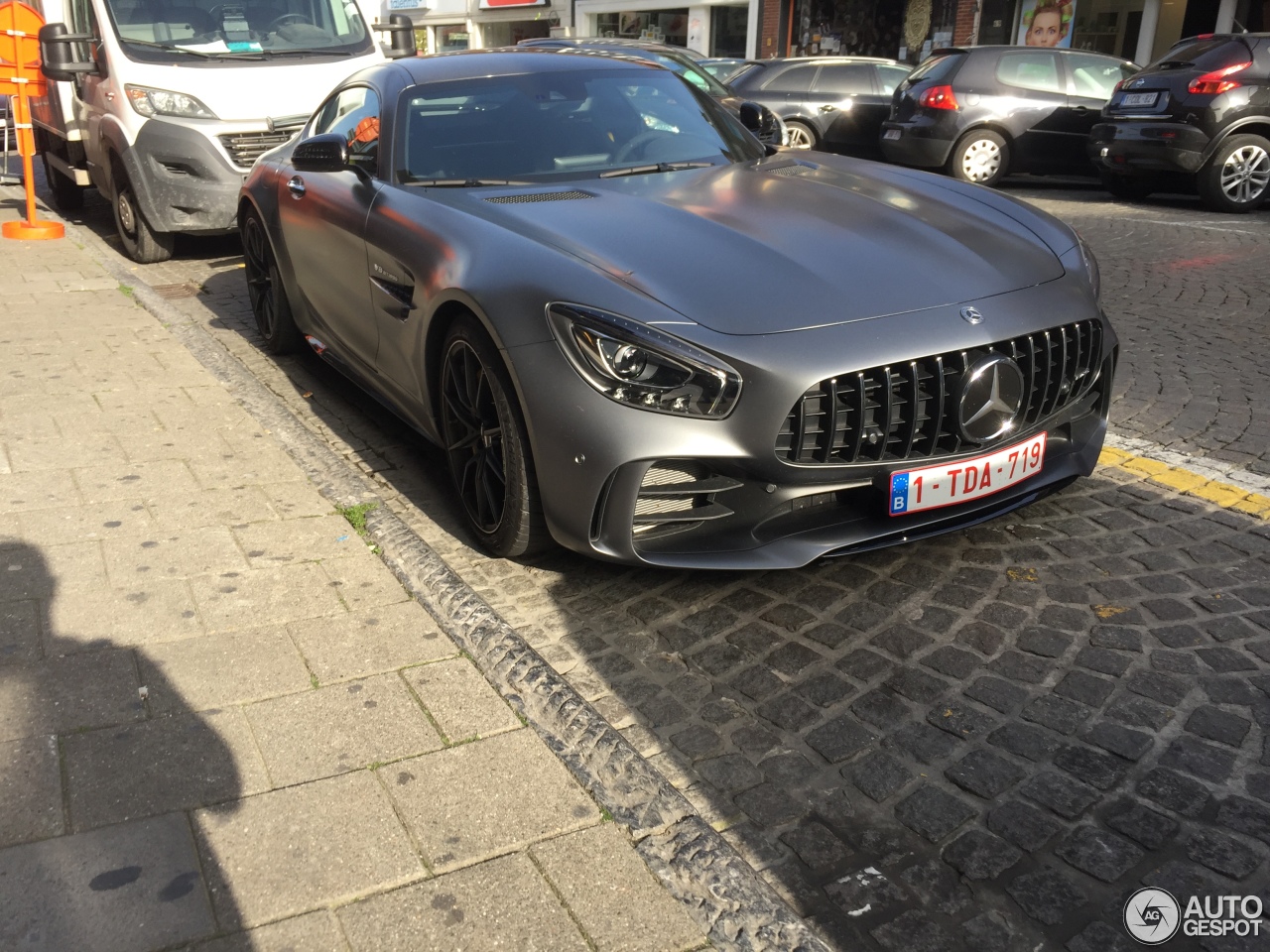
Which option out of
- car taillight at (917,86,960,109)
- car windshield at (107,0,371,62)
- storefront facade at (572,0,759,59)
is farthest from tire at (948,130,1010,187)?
storefront facade at (572,0,759,59)

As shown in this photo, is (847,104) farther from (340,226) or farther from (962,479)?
(962,479)

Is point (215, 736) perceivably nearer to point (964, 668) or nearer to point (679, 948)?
point (679, 948)

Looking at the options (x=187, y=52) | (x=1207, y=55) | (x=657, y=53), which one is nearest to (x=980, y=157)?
(x=1207, y=55)

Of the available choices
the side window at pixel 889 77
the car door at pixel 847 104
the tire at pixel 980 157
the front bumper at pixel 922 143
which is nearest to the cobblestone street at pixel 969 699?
the front bumper at pixel 922 143

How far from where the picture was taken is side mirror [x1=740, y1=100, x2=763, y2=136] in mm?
5727

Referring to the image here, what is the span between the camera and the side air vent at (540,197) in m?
4.01

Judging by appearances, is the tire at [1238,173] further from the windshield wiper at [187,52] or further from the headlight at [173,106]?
the headlight at [173,106]

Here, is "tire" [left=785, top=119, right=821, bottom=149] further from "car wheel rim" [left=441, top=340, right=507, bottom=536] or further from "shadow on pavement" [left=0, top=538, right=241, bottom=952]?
"shadow on pavement" [left=0, top=538, right=241, bottom=952]

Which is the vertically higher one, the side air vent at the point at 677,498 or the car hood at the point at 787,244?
the car hood at the point at 787,244

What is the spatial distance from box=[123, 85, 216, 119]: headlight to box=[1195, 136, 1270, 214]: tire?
8.61 meters

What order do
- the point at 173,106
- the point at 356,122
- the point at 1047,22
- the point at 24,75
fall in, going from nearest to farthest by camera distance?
the point at 356,122 < the point at 173,106 < the point at 24,75 < the point at 1047,22

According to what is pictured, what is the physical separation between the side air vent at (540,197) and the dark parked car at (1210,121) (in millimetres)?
8680

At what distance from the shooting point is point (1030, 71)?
1304 cm

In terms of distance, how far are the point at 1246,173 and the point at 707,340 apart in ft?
31.5
